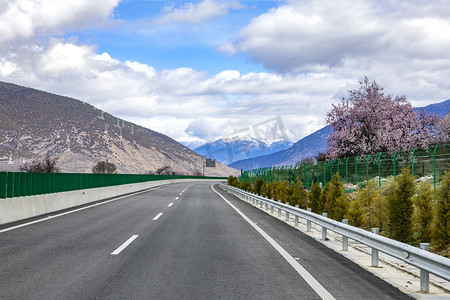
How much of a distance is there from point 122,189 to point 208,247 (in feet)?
79.5

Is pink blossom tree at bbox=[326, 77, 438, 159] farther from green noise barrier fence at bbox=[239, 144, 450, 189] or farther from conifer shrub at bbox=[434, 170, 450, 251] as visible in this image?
conifer shrub at bbox=[434, 170, 450, 251]

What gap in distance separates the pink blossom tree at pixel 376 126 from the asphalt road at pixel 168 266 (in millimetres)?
26779

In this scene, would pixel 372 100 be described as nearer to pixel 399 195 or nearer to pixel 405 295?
pixel 399 195

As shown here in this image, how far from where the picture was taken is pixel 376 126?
1459 inches

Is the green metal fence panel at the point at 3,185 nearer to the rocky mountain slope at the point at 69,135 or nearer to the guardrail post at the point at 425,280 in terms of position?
the guardrail post at the point at 425,280

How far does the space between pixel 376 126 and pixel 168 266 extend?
33355 millimetres

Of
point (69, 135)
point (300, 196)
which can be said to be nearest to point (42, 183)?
point (300, 196)

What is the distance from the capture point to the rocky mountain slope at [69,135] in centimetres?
11731

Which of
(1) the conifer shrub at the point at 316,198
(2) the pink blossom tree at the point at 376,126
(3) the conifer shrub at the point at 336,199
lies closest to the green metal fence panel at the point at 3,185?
(3) the conifer shrub at the point at 336,199

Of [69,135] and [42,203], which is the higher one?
[69,135]

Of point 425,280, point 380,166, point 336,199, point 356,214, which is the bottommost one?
point 425,280

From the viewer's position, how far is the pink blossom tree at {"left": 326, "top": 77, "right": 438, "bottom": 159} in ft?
117

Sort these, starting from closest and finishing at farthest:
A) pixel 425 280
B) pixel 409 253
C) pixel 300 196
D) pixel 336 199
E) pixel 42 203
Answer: pixel 425 280 < pixel 409 253 < pixel 336 199 < pixel 42 203 < pixel 300 196

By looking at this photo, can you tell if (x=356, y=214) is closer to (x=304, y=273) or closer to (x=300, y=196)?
(x=304, y=273)
